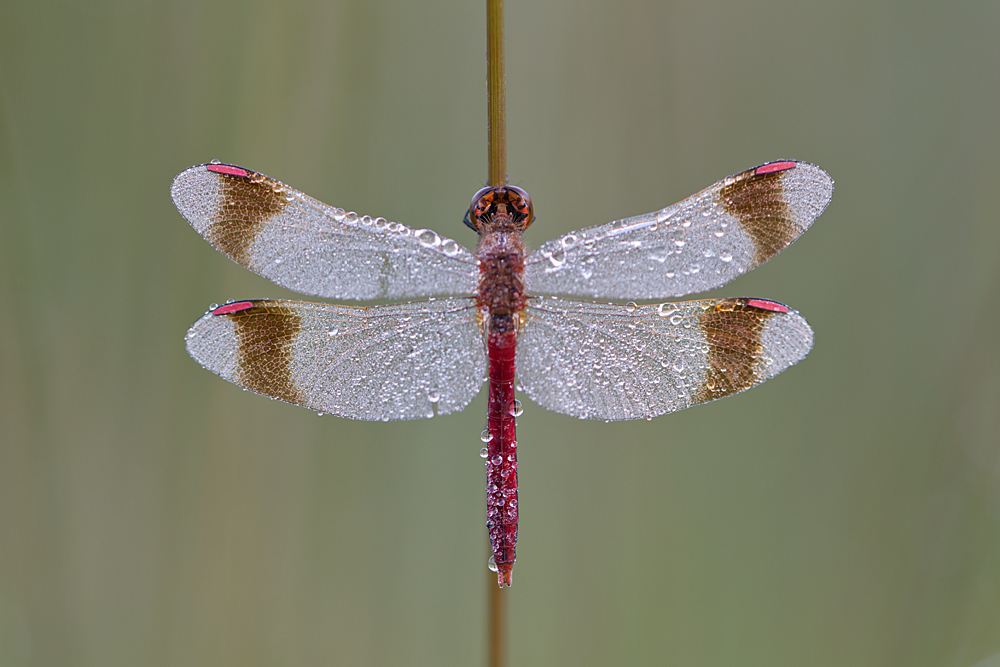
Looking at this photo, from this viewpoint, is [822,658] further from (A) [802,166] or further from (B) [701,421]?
(A) [802,166]

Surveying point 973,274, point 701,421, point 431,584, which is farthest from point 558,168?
point 431,584

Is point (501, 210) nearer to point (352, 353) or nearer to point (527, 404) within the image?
point (352, 353)

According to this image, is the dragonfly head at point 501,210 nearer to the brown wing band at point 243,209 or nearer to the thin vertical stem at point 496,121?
the thin vertical stem at point 496,121

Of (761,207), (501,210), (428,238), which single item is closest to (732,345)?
(761,207)

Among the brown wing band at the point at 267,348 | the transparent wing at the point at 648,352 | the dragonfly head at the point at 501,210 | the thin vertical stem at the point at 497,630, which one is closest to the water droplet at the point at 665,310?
the transparent wing at the point at 648,352

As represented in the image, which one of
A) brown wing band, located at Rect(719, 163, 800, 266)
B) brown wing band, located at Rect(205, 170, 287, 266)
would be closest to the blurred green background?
brown wing band, located at Rect(205, 170, 287, 266)

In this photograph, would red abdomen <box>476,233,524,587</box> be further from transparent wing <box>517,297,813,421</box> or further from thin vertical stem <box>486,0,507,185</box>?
thin vertical stem <box>486,0,507,185</box>
